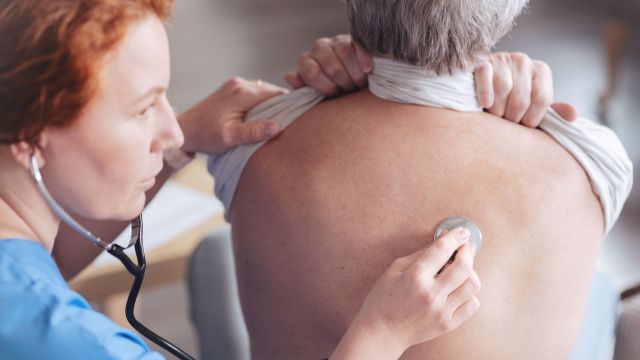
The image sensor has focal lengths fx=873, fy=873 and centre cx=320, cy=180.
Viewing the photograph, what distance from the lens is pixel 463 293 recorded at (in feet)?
3.59

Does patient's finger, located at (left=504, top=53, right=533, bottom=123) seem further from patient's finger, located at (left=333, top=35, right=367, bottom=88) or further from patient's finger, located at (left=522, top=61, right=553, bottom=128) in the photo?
patient's finger, located at (left=333, top=35, right=367, bottom=88)

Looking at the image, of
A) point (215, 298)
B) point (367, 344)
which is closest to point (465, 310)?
point (367, 344)

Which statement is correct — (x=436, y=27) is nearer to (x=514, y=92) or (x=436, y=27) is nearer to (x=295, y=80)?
(x=514, y=92)

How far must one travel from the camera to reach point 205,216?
2.11m

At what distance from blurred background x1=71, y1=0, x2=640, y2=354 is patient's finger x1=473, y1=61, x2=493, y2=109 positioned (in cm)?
208

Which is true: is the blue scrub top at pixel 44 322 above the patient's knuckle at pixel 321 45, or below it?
below

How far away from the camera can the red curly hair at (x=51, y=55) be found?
3.10 ft

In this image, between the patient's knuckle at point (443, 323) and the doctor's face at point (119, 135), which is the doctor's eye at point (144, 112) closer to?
the doctor's face at point (119, 135)

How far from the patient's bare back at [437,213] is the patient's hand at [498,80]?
0.08ft

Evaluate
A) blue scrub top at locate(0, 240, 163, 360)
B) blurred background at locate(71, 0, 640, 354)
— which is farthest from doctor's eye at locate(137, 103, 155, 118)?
blurred background at locate(71, 0, 640, 354)

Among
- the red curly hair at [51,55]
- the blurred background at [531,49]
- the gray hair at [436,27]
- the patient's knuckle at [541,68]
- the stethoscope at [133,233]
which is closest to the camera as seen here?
the red curly hair at [51,55]

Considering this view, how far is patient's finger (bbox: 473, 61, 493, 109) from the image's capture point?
1236 millimetres

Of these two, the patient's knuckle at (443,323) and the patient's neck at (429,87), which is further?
the patient's neck at (429,87)

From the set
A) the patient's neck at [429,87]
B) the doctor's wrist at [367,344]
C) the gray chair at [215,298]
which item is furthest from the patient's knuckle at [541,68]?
the gray chair at [215,298]
